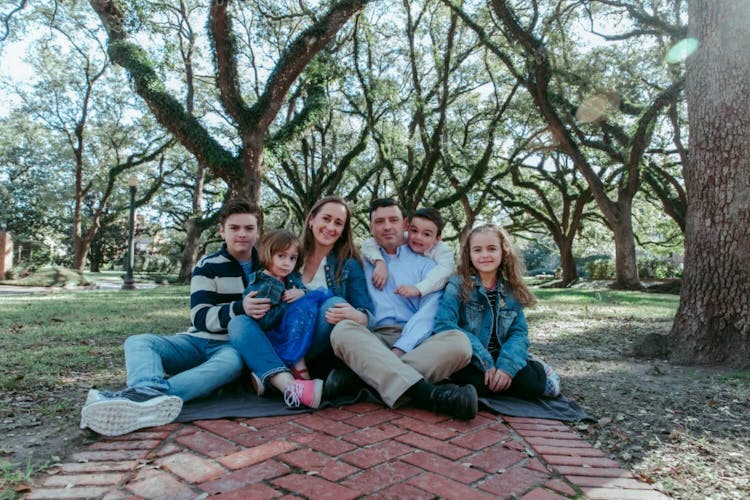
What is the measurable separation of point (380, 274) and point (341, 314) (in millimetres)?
524

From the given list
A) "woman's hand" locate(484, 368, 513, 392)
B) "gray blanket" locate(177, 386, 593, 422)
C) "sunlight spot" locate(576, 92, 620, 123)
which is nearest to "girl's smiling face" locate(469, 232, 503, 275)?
"woman's hand" locate(484, 368, 513, 392)

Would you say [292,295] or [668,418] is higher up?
[292,295]

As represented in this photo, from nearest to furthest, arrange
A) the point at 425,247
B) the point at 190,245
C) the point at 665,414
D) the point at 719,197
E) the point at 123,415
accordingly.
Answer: the point at 123,415, the point at 665,414, the point at 425,247, the point at 719,197, the point at 190,245

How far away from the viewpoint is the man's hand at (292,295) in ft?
9.61

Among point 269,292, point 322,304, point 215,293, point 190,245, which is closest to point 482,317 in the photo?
point 322,304

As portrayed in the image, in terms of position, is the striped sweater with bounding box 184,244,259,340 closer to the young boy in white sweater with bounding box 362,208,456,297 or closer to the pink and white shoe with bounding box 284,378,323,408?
the pink and white shoe with bounding box 284,378,323,408

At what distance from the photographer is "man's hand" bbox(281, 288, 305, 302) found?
115 inches

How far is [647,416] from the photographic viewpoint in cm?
275

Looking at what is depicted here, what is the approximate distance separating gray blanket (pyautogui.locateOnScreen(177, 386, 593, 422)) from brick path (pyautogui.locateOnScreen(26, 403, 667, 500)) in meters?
0.09

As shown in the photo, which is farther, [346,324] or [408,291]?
[408,291]

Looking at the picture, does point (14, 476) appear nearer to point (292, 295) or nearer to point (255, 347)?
point (255, 347)

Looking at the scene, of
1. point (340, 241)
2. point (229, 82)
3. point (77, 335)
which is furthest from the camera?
point (229, 82)

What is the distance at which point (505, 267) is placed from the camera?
10.7ft

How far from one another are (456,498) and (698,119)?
389 cm
